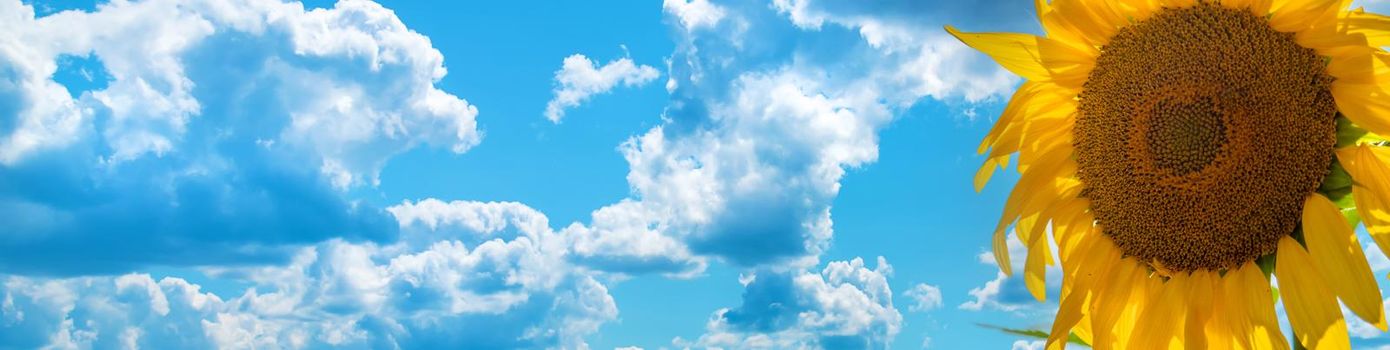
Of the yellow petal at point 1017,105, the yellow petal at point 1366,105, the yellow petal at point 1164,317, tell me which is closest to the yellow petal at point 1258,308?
the yellow petal at point 1164,317

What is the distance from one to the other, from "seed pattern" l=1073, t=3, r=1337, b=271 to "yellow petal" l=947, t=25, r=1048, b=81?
366mm

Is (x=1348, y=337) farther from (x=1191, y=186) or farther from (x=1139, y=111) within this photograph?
(x=1139, y=111)

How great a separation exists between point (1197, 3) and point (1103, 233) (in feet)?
3.36

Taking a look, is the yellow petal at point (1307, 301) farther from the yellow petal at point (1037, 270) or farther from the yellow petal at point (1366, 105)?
the yellow petal at point (1037, 270)

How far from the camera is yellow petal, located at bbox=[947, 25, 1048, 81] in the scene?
5.08m

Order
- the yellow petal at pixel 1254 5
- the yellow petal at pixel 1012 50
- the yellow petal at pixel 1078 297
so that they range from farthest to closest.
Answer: the yellow petal at pixel 1012 50
the yellow petal at pixel 1078 297
the yellow petal at pixel 1254 5

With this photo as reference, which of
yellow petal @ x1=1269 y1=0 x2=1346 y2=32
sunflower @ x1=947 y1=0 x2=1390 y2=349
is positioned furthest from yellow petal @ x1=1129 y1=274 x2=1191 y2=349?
yellow petal @ x1=1269 y1=0 x2=1346 y2=32

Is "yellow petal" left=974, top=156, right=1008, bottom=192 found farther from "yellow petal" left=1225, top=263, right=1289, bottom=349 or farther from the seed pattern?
"yellow petal" left=1225, top=263, right=1289, bottom=349

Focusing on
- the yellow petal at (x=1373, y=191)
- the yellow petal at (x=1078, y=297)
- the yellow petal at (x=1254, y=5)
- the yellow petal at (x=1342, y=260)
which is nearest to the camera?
the yellow petal at (x=1373, y=191)

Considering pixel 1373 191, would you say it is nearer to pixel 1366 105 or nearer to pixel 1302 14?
pixel 1366 105

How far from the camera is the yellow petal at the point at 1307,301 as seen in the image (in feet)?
12.9

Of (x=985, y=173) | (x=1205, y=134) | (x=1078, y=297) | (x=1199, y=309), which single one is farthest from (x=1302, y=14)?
(x=985, y=173)

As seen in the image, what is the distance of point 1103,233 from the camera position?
15.9ft

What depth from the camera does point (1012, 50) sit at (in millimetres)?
5125
